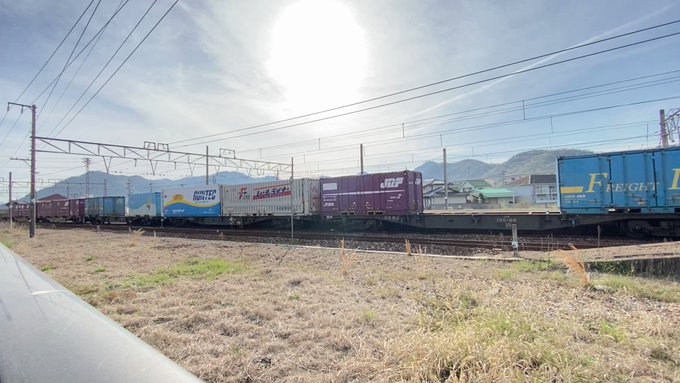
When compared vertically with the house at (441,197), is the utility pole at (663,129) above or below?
above

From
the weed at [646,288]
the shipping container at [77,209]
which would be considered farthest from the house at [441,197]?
the weed at [646,288]

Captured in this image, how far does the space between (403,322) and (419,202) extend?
701 inches

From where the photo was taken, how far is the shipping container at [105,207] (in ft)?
126

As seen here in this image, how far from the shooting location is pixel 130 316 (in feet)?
17.0

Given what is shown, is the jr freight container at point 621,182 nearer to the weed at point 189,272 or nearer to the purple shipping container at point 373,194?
the purple shipping container at point 373,194

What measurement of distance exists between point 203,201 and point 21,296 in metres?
28.7

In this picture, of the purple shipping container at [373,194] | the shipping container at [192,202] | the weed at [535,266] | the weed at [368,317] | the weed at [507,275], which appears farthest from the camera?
the shipping container at [192,202]

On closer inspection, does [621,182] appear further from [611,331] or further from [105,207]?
[105,207]

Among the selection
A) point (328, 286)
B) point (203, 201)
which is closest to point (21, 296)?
point (328, 286)

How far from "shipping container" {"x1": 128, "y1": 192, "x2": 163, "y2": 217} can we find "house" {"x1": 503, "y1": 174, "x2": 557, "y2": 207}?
58.8m

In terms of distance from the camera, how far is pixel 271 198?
24.3 meters

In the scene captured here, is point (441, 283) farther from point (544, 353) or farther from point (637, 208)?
point (637, 208)

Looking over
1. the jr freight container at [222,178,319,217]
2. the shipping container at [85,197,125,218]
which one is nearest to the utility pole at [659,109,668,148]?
the jr freight container at [222,178,319,217]

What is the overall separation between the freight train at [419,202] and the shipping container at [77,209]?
11677 mm
